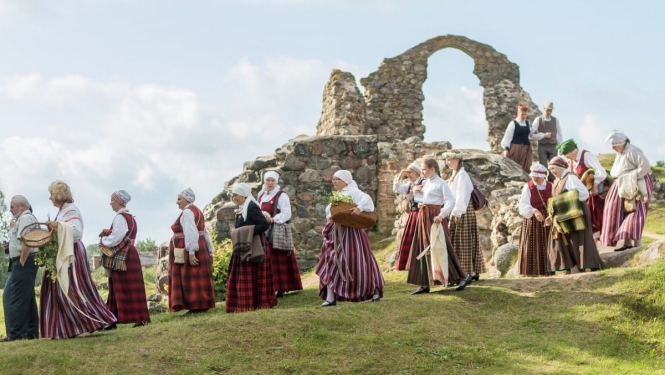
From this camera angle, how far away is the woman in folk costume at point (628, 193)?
438 inches

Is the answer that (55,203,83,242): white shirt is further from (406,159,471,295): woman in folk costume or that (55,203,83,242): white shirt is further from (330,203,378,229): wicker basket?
(406,159,471,295): woman in folk costume

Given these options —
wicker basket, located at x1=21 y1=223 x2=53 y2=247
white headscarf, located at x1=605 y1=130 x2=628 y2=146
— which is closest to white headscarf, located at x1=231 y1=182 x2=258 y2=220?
wicker basket, located at x1=21 y1=223 x2=53 y2=247

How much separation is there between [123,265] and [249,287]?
162cm

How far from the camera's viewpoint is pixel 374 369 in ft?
25.7

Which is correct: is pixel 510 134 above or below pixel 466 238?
above

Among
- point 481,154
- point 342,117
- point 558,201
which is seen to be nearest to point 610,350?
point 558,201

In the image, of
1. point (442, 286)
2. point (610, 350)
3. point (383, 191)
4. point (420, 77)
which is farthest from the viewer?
point (420, 77)

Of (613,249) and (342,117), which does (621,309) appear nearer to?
(613,249)

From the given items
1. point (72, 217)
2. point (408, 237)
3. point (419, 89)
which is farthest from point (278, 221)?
point (419, 89)

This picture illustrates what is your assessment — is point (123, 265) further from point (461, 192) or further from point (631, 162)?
point (631, 162)

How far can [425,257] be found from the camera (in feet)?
34.0

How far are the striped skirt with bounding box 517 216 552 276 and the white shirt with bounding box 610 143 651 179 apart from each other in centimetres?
130

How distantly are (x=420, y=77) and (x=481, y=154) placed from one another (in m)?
8.04

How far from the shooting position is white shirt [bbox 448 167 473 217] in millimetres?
10586
